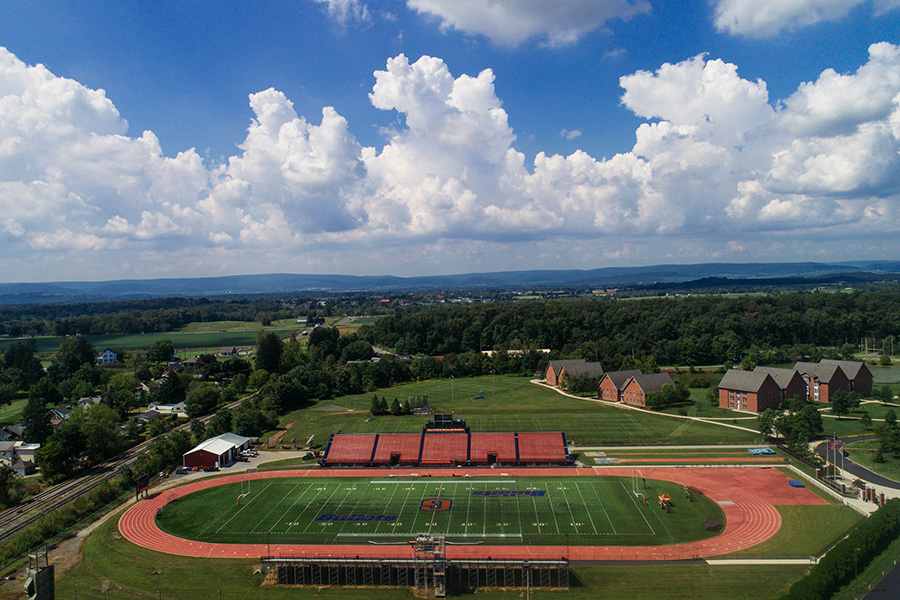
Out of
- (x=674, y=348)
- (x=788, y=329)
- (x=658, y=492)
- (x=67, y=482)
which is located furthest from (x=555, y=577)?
(x=788, y=329)

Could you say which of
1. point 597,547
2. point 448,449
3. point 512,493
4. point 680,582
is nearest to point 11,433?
point 448,449

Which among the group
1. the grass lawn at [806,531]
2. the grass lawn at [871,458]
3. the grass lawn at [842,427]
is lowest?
the grass lawn at [842,427]

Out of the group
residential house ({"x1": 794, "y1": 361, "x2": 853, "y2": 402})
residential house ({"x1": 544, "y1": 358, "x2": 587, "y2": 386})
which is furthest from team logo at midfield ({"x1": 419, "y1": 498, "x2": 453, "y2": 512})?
residential house ({"x1": 794, "y1": 361, "x2": 853, "y2": 402})

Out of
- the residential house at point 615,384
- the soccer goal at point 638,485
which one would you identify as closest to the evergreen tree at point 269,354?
the residential house at point 615,384

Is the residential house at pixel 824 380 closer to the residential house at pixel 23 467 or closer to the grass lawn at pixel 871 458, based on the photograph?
the grass lawn at pixel 871 458

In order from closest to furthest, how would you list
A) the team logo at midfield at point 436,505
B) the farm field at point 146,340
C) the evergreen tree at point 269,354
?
the team logo at midfield at point 436,505, the evergreen tree at point 269,354, the farm field at point 146,340

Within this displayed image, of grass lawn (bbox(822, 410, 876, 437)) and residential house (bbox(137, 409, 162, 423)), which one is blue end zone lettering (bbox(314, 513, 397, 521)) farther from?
grass lawn (bbox(822, 410, 876, 437))

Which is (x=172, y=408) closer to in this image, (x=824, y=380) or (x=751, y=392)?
(x=751, y=392)
